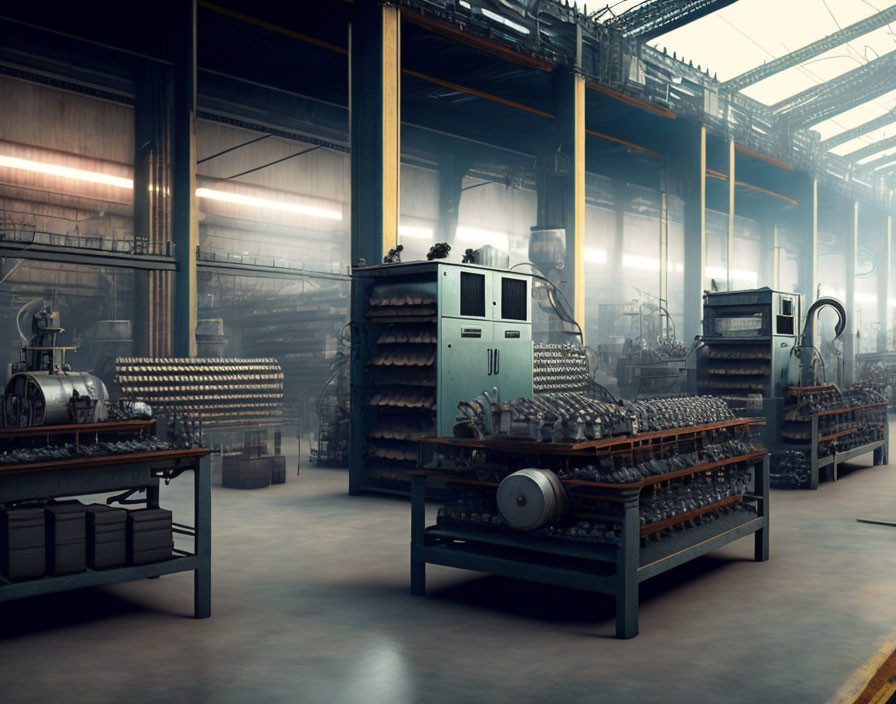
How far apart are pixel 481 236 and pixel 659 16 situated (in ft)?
24.5

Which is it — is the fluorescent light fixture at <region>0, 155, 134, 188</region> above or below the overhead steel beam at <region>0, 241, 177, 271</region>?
above

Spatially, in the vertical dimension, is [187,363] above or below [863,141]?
below

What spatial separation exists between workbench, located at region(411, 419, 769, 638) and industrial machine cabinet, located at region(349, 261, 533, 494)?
9.36 feet

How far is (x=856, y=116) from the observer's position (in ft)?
94.2

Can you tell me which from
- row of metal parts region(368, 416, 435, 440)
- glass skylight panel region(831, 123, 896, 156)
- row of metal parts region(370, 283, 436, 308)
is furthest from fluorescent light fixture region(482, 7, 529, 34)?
glass skylight panel region(831, 123, 896, 156)

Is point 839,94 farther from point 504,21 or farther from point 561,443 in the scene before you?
point 561,443

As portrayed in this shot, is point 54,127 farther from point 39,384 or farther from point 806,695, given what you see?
point 806,695

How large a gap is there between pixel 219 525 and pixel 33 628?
9.82 ft

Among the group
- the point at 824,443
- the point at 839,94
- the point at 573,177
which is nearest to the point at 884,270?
the point at 839,94

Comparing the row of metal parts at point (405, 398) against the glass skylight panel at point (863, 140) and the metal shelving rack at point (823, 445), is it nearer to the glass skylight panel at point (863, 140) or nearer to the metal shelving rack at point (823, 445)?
the metal shelving rack at point (823, 445)

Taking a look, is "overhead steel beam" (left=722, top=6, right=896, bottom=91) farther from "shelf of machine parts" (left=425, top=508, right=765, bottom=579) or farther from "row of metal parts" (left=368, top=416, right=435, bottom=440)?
"shelf of machine parts" (left=425, top=508, right=765, bottom=579)

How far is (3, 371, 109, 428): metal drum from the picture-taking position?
502cm

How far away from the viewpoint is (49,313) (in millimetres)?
5660

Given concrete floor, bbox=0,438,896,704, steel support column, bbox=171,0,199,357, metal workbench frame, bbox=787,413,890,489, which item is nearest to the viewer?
concrete floor, bbox=0,438,896,704
